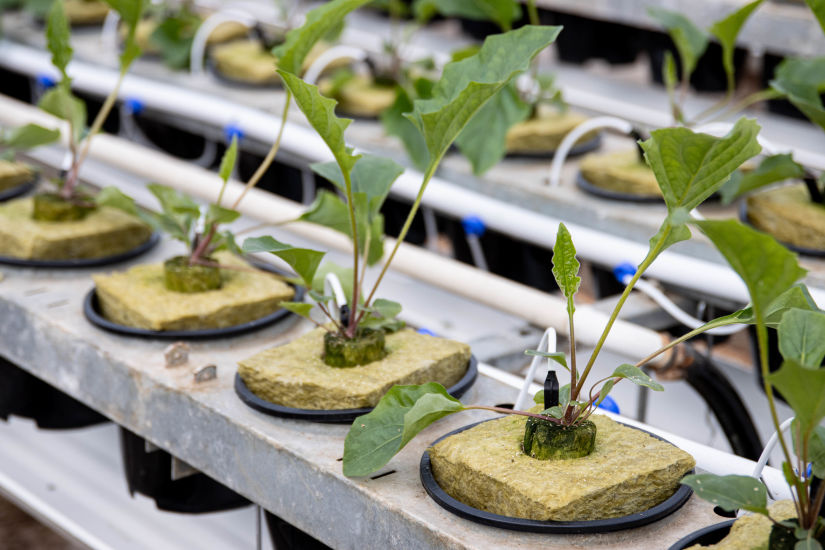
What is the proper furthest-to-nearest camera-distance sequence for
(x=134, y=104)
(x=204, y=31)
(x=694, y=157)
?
1. (x=204, y=31)
2. (x=134, y=104)
3. (x=694, y=157)

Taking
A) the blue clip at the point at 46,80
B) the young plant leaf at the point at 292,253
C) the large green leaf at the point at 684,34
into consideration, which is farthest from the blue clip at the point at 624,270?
the blue clip at the point at 46,80

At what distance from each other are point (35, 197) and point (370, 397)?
2.95 feet

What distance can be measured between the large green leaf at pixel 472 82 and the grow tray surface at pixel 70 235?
83 centimetres

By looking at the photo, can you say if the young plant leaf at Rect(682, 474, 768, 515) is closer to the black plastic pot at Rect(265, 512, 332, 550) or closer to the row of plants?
the row of plants

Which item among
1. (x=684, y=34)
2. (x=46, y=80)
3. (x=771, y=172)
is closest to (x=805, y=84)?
(x=771, y=172)

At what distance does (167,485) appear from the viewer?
1733 mm

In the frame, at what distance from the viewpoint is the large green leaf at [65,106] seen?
6.04 ft

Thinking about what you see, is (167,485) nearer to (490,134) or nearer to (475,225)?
(475,225)

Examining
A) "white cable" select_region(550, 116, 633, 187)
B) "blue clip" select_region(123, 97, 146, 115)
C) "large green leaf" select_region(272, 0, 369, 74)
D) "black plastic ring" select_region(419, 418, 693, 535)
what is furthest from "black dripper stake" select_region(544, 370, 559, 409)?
"blue clip" select_region(123, 97, 146, 115)

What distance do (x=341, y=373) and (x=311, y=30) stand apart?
1.44 feet

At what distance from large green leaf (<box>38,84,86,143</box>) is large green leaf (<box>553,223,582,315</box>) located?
1.01m

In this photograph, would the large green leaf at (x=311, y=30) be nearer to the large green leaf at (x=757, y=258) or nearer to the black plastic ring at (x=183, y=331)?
the black plastic ring at (x=183, y=331)

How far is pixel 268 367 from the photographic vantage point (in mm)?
1424

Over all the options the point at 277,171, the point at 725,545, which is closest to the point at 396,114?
the point at 277,171
